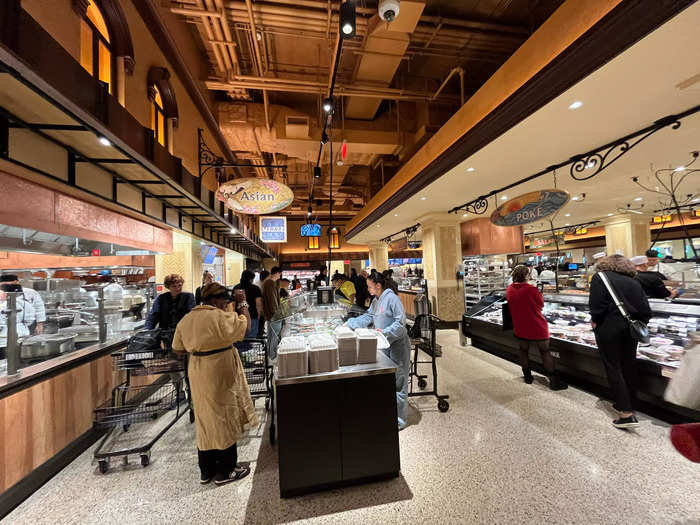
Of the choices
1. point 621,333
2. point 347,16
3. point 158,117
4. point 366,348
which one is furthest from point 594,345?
point 158,117

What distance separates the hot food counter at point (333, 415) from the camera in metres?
2.27

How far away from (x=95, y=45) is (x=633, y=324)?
21.5 feet

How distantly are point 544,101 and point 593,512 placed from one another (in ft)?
11.5

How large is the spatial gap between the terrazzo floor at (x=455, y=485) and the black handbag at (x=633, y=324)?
38.2 inches

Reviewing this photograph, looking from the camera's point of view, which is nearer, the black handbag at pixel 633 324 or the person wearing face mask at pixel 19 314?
the person wearing face mask at pixel 19 314

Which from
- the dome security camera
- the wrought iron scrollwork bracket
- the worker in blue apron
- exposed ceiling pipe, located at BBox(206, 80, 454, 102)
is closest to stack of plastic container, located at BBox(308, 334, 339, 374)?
the worker in blue apron

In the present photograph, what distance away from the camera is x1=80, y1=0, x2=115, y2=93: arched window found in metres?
3.12

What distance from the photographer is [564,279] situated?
Result: 8.49 m

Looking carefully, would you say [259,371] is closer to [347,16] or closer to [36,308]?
[36,308]

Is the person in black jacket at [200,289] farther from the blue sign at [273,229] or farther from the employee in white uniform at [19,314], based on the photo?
the blue sign at [273,229]

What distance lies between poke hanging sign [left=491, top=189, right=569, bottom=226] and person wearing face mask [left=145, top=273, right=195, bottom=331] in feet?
16.4

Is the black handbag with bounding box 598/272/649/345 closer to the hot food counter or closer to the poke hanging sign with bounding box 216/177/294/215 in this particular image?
the hot food counter

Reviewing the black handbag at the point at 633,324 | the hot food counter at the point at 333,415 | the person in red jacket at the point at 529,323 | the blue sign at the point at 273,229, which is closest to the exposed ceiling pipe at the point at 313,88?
the person in red jacket at the point at 529,323

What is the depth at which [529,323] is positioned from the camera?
14.2ft
